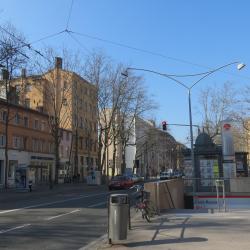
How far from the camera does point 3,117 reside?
56094 mm

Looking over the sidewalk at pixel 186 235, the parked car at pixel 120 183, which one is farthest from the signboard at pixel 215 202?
the parked car at pixel 120 183

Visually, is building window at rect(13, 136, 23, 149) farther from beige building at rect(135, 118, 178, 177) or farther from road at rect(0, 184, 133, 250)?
road at rect(0, 184, 133, 250)

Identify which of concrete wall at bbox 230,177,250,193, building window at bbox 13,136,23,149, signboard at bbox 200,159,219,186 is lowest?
concrete wall at bbox 230,177,250,193

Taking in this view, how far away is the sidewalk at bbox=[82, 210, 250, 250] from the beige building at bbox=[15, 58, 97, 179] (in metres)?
34.5

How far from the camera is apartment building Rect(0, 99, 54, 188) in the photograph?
5538 centimetres

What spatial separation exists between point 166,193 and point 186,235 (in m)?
8.96

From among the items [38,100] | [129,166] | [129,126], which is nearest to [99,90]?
[129,126]

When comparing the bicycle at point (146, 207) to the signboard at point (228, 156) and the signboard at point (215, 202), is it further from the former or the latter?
the signboard at point (228, 156)

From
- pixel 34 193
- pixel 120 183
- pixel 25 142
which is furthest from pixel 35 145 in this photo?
pixel 34 193

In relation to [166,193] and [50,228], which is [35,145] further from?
[50,228]

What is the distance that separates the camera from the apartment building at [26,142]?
55.4 m

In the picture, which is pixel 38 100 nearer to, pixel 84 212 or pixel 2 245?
pixel 84 212

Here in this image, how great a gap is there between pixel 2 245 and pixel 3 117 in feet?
153

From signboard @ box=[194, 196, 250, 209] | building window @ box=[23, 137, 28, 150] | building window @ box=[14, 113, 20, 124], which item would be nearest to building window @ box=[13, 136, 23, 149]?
building window @ box=[23, 137, 28, 150]
